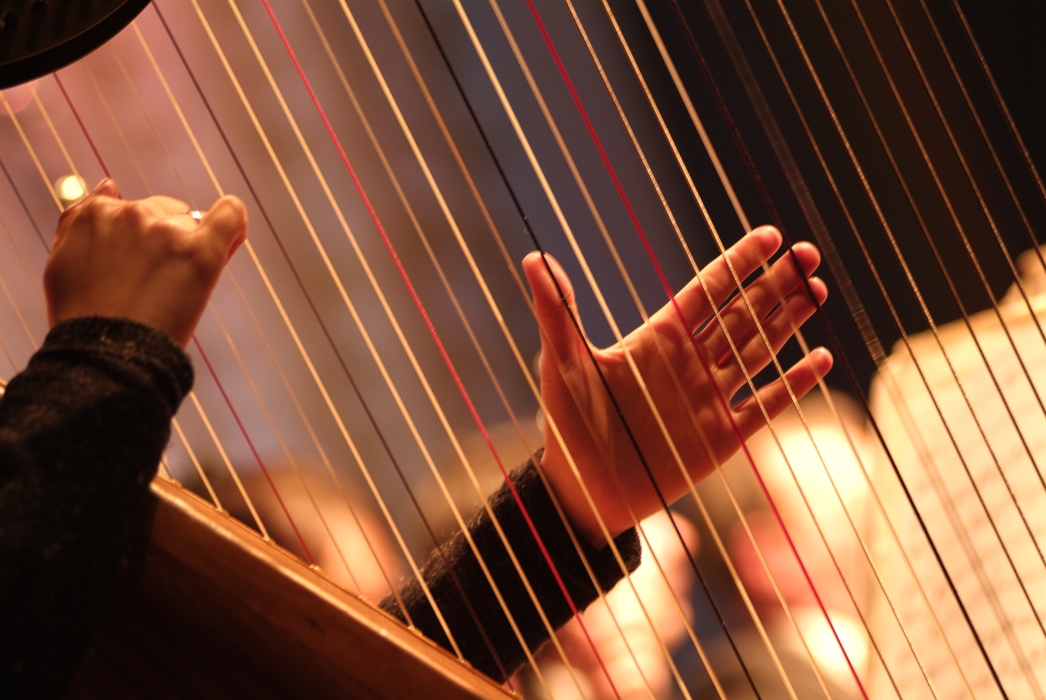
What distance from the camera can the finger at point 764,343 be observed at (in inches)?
39.9

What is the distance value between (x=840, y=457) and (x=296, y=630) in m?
2.08

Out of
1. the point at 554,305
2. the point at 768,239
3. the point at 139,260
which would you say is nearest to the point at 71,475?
the point at 139,260

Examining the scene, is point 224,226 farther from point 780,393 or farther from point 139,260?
point 780,393

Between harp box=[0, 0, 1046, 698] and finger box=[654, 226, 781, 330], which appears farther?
harp box=[0, 0, 1046, 698]

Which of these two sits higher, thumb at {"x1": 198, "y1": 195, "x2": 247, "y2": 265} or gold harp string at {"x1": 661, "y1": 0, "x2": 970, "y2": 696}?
thumb at {"x1": 198, "y1": 195, "x2": 247, "y2": 265}

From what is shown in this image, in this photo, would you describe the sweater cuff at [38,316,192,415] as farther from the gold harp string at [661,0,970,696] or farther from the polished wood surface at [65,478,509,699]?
the gold harp string at [661,0,970,696]

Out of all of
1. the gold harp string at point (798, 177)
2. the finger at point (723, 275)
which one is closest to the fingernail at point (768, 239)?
the finger at point (723, 275)

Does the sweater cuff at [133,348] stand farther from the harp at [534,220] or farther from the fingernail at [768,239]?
the harp at [534,220]

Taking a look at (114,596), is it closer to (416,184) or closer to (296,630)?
(296,630)

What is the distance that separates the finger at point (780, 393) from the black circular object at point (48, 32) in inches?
29.0

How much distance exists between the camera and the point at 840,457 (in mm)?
2479

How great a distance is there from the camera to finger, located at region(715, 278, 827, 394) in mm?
1013

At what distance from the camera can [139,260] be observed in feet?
2.26

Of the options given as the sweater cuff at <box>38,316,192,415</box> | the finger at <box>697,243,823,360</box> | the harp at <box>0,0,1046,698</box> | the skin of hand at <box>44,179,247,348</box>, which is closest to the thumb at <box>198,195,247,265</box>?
the skin of hand at <box>44,179,247,348</box>
